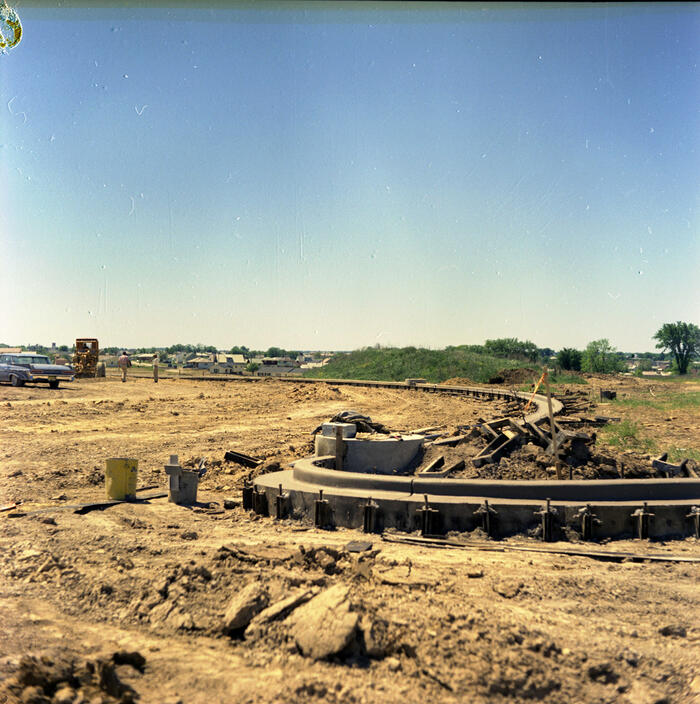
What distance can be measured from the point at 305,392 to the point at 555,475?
1977cm

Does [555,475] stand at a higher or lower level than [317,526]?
higher

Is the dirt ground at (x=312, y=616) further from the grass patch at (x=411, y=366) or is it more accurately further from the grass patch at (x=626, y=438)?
the grass patch at (x=411, y=366)

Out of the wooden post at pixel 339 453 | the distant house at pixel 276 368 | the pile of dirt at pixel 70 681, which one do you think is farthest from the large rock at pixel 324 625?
the distant house at pixel 276 368

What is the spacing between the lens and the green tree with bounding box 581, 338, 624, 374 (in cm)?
6443

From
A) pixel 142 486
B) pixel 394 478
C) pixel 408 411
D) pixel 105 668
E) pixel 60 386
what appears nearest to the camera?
pixel 105 668

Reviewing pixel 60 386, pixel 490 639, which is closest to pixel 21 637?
pixel 490 639

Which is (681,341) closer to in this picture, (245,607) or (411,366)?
(411,366)

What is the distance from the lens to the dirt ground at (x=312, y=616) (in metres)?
4.28

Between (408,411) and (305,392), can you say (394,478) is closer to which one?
(408,411)

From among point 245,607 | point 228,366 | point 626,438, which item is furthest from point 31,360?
point 228,366

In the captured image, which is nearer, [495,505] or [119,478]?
[495,505]

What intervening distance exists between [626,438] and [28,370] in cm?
2325

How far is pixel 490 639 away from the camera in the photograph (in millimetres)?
4805

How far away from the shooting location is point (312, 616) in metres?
4.85
